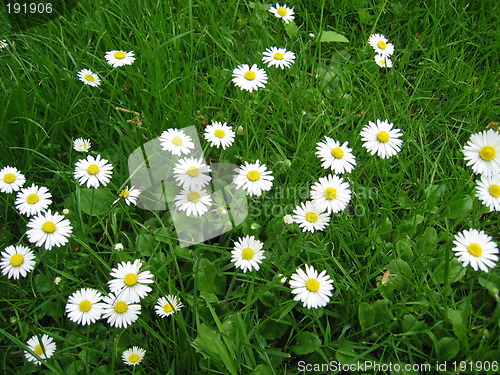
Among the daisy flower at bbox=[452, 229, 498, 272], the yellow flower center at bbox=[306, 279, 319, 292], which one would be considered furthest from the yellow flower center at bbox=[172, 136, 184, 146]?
the daisy flower at bbox=[452, 229, 498, 272]

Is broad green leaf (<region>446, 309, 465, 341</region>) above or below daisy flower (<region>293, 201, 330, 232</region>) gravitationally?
Answer: below

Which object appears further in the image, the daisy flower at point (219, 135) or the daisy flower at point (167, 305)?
the daisy flower at point (219, 135)

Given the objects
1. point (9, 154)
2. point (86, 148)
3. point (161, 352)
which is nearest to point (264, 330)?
point (161, 352)

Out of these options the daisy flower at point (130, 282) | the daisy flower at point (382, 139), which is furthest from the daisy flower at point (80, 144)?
the daisy flower at point (382, 139)

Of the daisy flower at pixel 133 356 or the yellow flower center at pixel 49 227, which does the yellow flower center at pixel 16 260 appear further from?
the daisy flower at pixel 133 356

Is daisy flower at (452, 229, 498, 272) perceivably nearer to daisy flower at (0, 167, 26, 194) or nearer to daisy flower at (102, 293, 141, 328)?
daisy flower at (102, 293, 141, 328)

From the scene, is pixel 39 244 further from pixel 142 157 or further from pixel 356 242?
pixel 356 242
